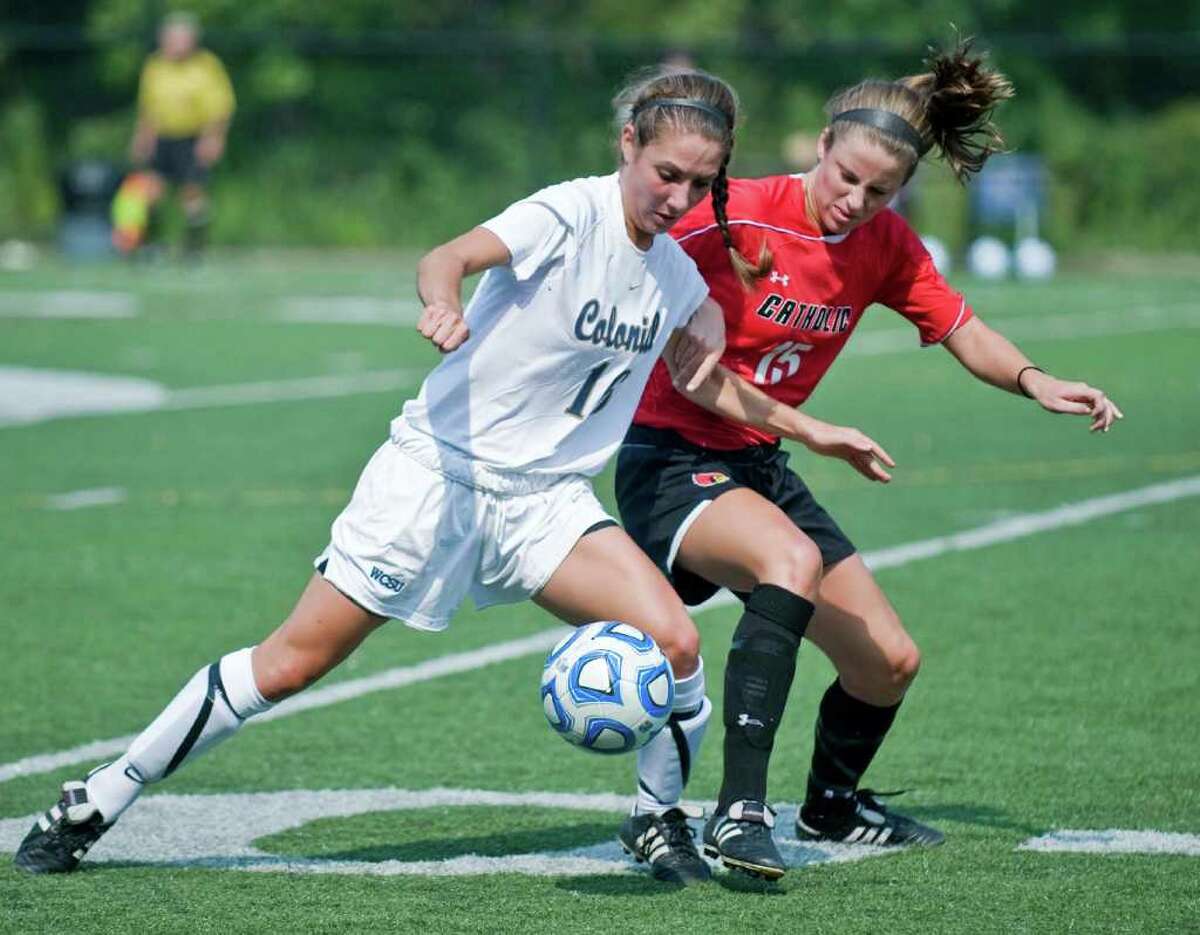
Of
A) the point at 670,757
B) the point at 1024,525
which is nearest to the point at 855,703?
the point at 670,757

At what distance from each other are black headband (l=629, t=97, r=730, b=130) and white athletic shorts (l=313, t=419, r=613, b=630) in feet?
2.92

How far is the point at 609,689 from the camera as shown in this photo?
4832mm

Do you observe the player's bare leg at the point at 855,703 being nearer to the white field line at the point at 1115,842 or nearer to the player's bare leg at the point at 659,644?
the white field line at the point at 1115,842

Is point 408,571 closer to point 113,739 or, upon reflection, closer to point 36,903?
point 36,903

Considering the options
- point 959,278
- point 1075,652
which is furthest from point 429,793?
point 959,278

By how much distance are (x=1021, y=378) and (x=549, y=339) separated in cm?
140

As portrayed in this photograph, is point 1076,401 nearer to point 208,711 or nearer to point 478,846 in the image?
point 478,846

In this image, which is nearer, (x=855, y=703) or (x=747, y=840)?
(x=747, y=840)

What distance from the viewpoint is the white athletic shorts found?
4918 millimetres

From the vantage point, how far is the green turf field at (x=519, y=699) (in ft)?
16.0

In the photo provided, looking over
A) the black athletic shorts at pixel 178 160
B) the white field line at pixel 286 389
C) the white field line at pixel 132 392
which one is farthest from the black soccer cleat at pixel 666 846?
the black athletic shorts at pixel 178 160

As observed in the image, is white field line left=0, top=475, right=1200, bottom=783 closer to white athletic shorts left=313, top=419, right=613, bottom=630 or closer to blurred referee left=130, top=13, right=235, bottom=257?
white athletic shorts left=313, top=419, right=613, bottom=630

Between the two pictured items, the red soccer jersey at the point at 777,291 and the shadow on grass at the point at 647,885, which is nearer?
the shadow on grass at the point at 647,885

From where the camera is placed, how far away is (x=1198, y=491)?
1102 centimetres
